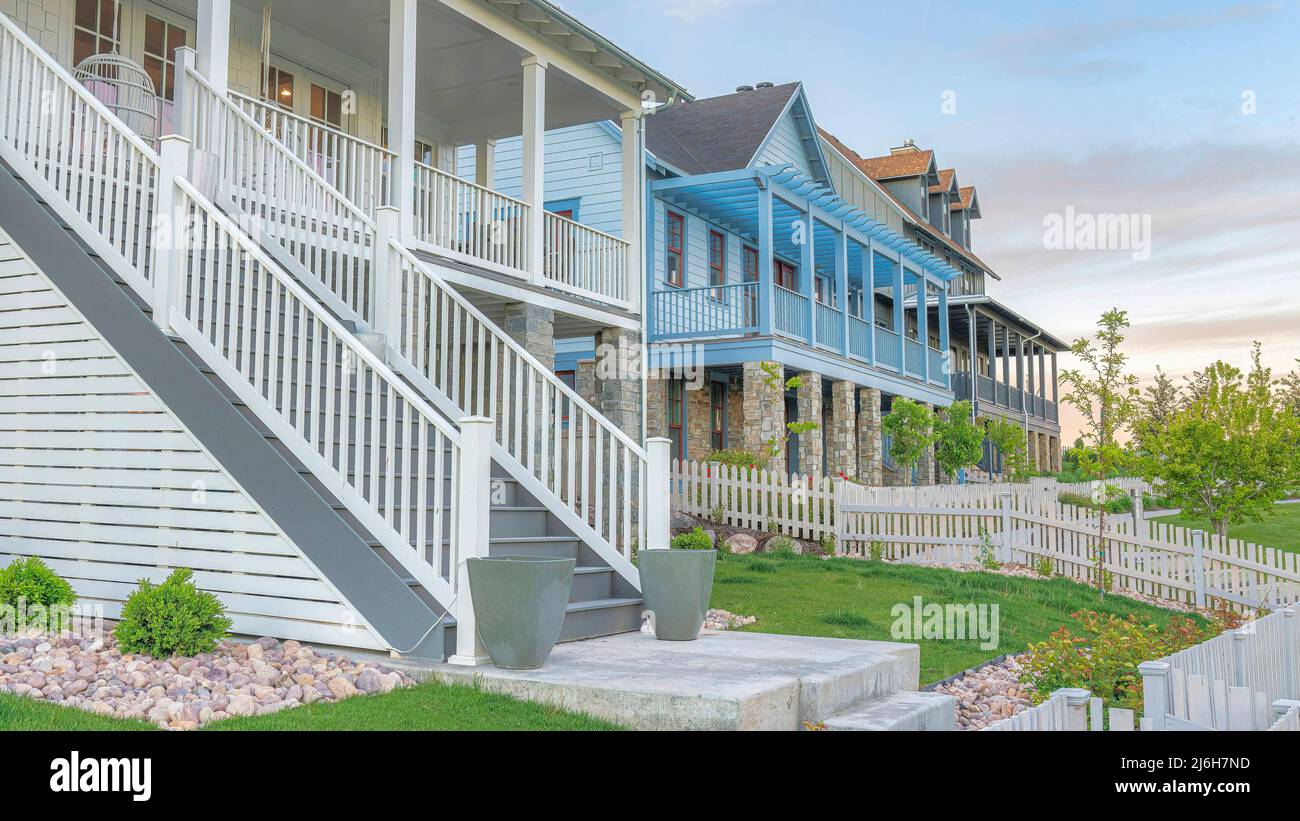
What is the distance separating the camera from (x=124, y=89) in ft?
31.0

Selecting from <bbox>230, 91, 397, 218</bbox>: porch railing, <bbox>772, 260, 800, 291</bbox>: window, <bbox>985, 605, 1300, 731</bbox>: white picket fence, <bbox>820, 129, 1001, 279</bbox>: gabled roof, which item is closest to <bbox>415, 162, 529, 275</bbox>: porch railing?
<bbox>230, 91, 397, 218</bbox>: porch railing

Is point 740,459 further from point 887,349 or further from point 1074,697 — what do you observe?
point 1074,697

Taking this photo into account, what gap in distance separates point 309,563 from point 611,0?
18931 mm

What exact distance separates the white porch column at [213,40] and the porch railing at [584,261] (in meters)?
4.29

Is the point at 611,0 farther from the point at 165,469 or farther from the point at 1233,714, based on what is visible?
the point at 1233,714

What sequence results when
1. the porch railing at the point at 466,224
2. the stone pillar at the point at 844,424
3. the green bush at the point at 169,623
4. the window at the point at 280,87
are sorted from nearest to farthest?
the green bush at the point at 169,623 < the porch railing at the point at 466,224 < the window at the point at 280,87 < the stone pillar at the point at 844,424

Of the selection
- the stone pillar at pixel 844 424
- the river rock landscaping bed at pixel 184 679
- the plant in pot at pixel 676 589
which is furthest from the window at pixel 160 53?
the stone pillar at pixel 844 424

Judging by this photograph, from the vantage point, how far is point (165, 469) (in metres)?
6.62

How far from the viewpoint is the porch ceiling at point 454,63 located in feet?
37.3

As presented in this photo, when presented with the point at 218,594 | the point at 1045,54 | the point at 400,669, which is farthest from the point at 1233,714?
the point at 1045,54

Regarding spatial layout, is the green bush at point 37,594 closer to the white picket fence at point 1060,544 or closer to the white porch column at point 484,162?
the white porch column at point 484,162

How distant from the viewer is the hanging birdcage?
9211 millimetres

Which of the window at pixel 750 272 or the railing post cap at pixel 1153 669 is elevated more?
the window at pixel 750 272

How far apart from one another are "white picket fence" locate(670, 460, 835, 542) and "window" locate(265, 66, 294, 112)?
302 inches
